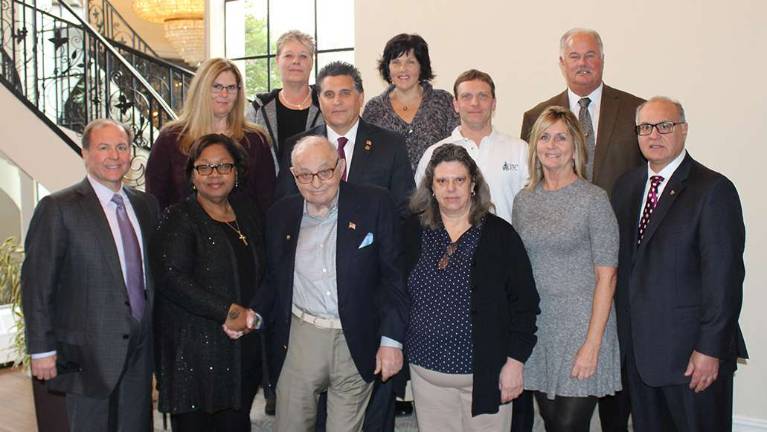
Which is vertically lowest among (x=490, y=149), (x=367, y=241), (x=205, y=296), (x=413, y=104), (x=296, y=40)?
(x=205, y=296)

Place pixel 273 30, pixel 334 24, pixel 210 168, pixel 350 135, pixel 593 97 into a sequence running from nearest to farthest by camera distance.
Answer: pixel 210 168 < pixel 350 135 < pixel 593 97 < pixel 334 24 < pixel 273 30

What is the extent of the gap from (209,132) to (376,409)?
1479 millimetres

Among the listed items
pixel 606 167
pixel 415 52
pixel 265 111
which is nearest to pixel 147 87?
pixel 265 111

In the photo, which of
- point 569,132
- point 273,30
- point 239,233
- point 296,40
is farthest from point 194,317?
point 273,30

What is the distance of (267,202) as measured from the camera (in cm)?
345

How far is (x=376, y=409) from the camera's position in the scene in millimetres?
3049

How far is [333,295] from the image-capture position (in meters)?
2.75

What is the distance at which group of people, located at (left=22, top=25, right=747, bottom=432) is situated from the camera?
271 centimetres

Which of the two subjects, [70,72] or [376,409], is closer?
[376,409]

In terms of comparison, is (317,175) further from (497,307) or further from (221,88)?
(221,88)

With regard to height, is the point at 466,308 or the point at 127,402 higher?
the point at 466,308

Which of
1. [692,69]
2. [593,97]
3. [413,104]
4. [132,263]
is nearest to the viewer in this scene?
[132,263]

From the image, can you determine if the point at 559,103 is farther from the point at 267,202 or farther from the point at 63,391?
the point at 63,391

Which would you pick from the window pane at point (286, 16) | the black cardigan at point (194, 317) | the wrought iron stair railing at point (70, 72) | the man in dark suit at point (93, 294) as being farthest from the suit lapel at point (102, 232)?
the window pane at point (286, 16)
